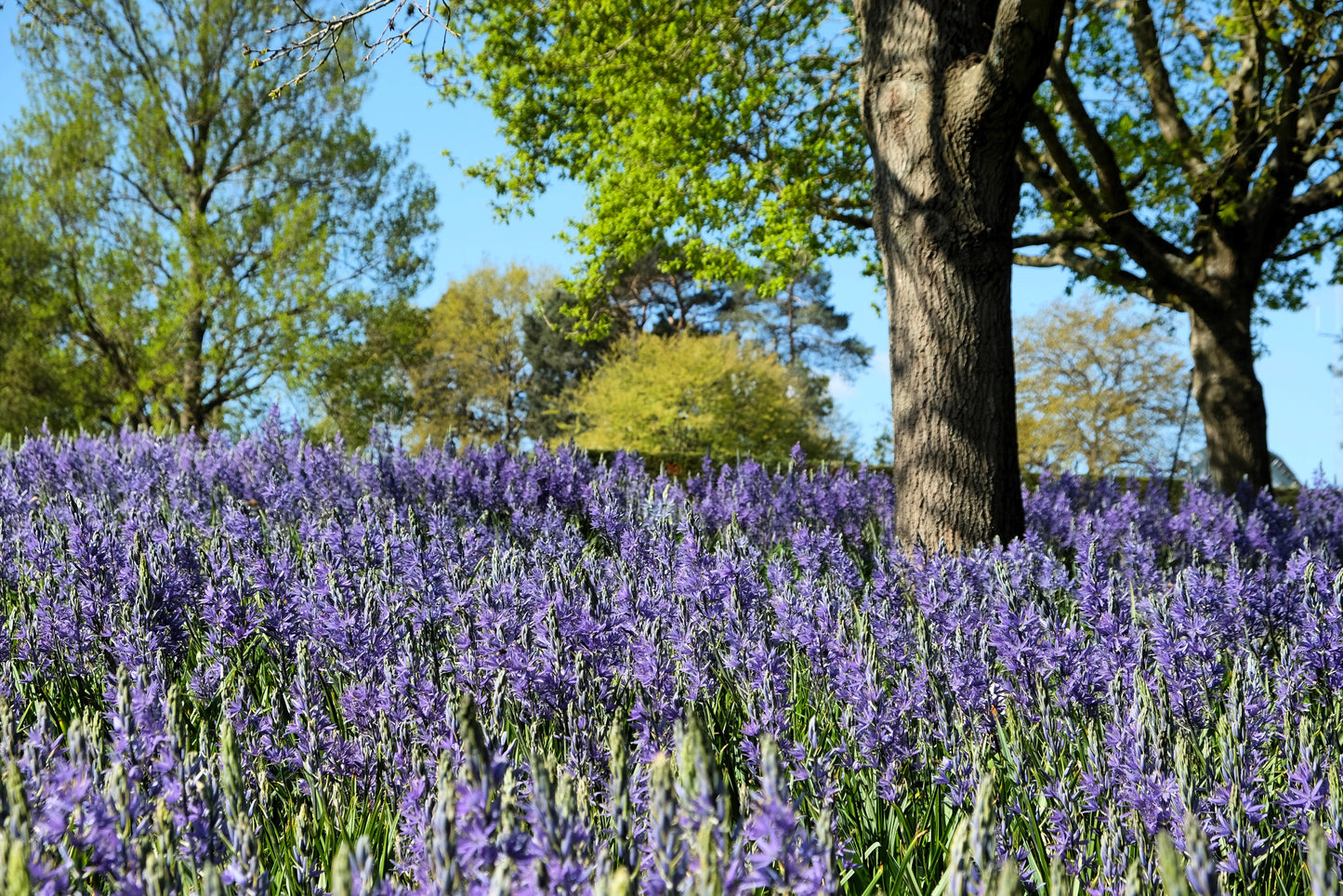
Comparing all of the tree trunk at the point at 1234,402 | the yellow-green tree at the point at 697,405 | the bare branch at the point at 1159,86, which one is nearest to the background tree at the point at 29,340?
the yellow-green tree at the point at 697,405

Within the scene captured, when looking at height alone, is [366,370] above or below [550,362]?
below

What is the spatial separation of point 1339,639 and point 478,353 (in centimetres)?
4076

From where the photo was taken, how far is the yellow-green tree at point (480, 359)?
42.0 m

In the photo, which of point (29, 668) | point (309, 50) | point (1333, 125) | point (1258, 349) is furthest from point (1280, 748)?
point (1258, 349)

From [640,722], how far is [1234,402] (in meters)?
12.9

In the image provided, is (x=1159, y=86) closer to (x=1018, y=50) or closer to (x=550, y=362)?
(x=1018, y=50)

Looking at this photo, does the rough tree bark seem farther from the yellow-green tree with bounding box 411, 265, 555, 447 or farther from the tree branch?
the yellow-green tree with bounding box 411, 265, 555, 447

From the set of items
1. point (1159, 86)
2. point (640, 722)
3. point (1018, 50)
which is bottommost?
point (640, 722)

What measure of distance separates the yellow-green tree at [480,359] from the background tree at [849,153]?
2605 centimetres

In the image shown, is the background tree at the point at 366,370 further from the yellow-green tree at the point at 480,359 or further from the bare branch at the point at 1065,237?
the bare branch at the point at 1065,237

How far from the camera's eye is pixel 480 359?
42.3 metres

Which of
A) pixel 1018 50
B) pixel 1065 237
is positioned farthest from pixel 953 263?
pixel 1065 237

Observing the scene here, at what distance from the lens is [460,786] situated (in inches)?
59.3

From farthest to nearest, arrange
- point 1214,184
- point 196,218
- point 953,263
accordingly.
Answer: point 196,218
point 1214,184
point 953,263
